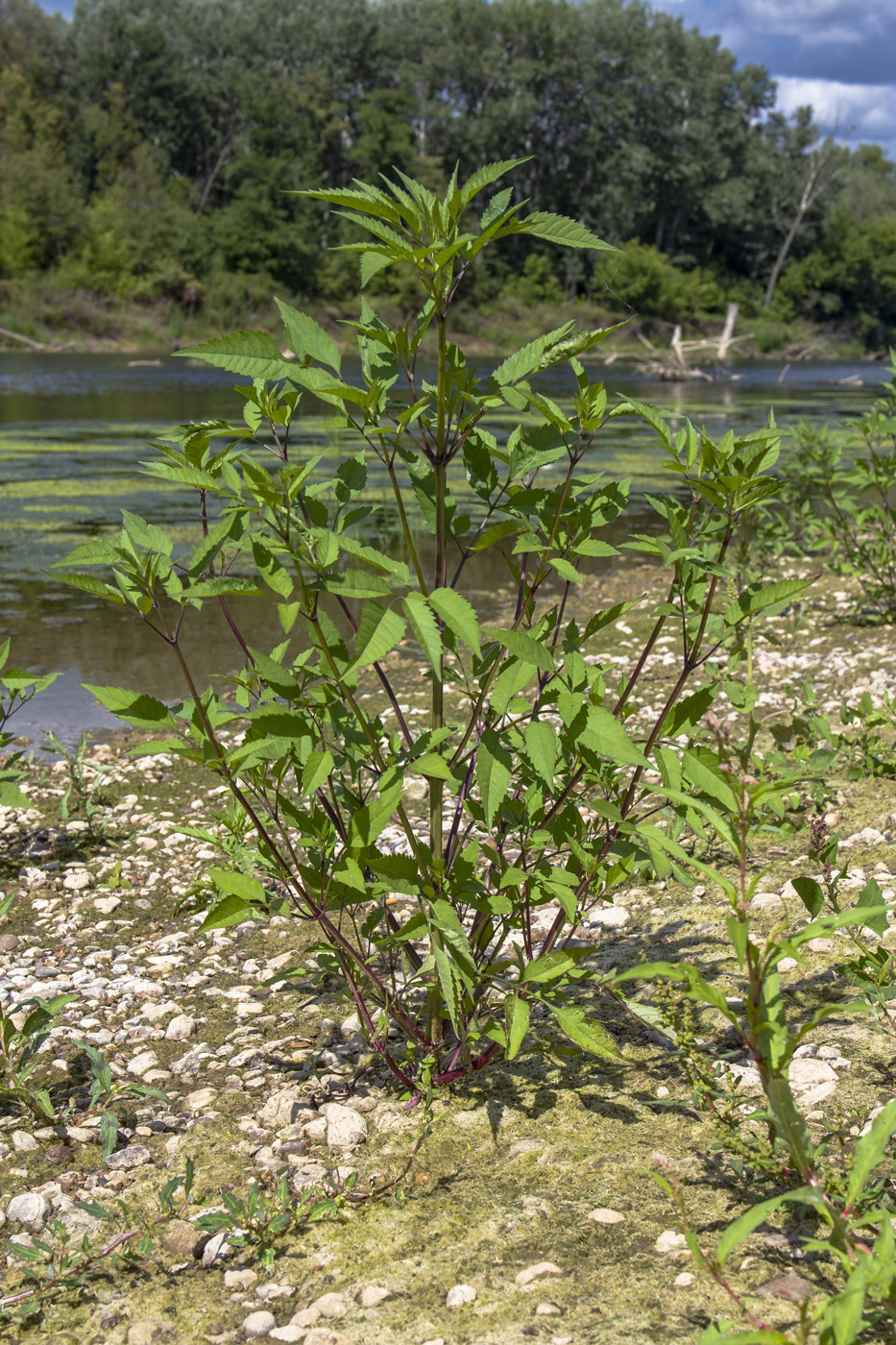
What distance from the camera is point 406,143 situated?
Answer: 5675 cm

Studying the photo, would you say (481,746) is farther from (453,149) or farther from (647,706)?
(453,149)

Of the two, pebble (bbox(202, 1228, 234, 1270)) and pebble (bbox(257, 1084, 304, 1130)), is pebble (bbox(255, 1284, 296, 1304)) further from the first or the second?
pebble (bbox(257, 1084, 304, 1130))

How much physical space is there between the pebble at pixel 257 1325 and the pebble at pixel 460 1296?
0.88 feet

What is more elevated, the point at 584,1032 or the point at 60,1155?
the point at 584,1032

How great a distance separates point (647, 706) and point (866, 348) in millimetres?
63154

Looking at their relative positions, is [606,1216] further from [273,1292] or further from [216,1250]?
[216,1250]

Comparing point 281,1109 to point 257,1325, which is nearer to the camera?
point 257,1325

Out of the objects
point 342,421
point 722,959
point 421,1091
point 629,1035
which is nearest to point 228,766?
point 342,421

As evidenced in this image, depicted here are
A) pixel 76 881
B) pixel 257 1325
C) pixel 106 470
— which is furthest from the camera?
pixel 106 470

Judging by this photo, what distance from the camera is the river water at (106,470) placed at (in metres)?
7.07

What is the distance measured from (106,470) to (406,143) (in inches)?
1979

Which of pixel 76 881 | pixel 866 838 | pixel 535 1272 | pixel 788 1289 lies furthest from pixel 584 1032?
pixel 76 881

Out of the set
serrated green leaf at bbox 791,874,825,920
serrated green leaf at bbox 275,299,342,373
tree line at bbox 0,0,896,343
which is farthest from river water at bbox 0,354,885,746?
tree line at bbox 0,0,896,343

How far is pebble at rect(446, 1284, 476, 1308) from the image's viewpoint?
158 cm
